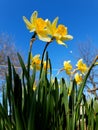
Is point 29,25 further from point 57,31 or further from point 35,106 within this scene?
point 35,106

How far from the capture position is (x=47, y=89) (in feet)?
3.70

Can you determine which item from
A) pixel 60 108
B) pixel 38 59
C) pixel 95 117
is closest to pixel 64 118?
pixel 60 108

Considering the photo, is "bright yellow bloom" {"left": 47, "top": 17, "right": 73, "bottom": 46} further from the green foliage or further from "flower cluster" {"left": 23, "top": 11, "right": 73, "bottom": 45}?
the green foliage

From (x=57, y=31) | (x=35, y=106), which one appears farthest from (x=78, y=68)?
(x=35, y=106)

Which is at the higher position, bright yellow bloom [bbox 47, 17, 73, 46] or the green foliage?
bright yellow bloom [bbox 47, 17, 73, 46]

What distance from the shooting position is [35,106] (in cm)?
100

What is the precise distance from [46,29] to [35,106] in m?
0.28

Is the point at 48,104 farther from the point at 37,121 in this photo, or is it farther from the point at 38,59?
the point at 38,59

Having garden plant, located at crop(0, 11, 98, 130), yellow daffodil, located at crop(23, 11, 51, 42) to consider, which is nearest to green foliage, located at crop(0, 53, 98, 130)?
garden plant, located at crop(0, 11, 98, 130)

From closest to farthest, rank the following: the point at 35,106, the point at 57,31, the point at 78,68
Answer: the point at 35,106 < the point at 57,31 < the point at 78,68

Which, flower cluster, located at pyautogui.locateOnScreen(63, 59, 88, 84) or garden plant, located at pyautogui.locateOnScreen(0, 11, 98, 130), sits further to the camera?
flower cluster, located at pyautogui.locateOnScreen(63, 59, 88, 84)

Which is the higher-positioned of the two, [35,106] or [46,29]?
[46,29]

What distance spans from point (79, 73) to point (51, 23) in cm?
42

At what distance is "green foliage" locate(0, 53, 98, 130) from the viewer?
3.32 feet
